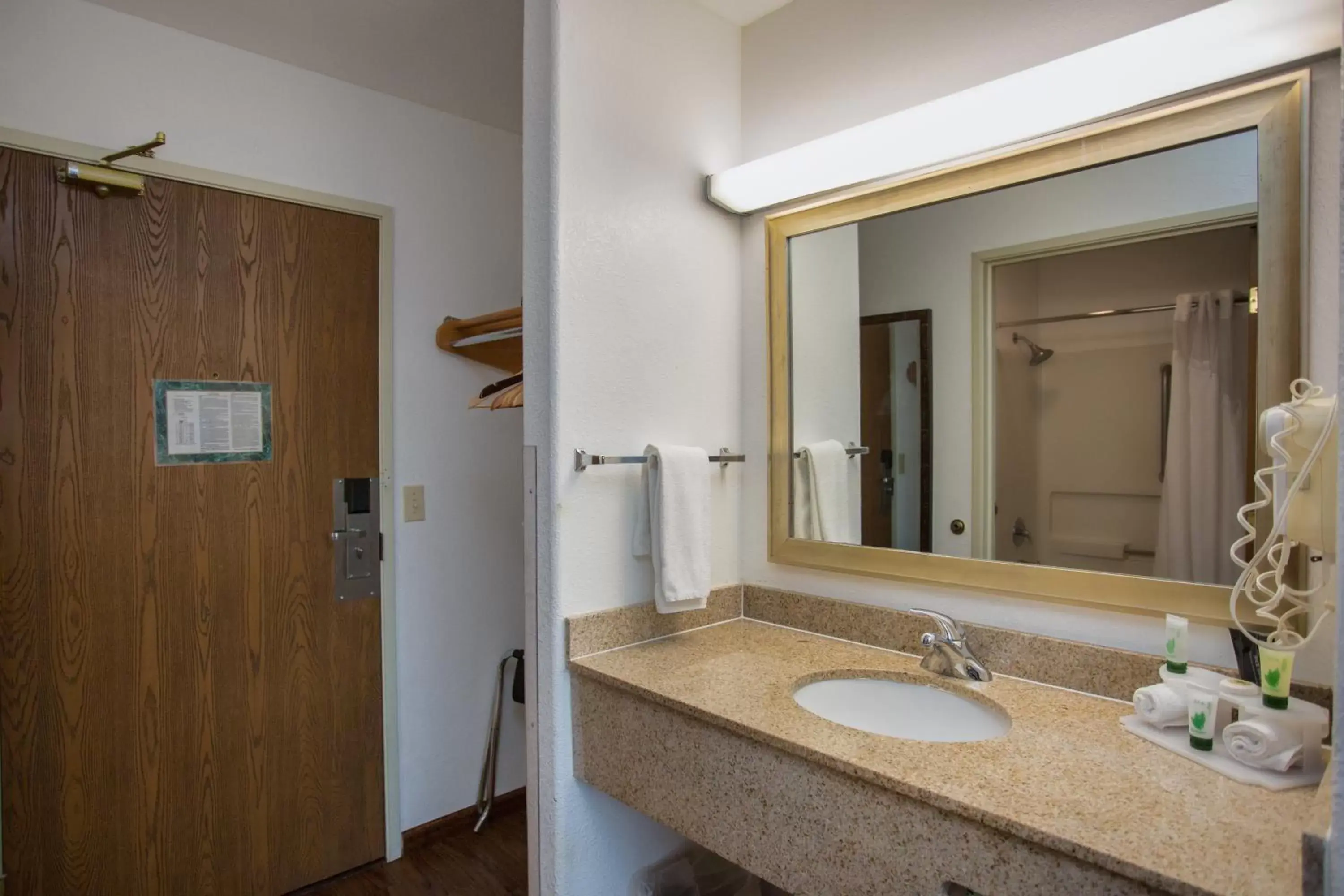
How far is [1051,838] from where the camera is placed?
77cm

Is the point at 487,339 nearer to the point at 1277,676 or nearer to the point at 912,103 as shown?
the point at 912,103

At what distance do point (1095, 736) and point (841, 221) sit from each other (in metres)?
1.11

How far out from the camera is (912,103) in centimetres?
145

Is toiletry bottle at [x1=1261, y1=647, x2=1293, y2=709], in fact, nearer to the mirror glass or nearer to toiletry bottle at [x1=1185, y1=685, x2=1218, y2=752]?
toiletry bottle at [x1=1185, y1=685, x2=1218, y2=752]

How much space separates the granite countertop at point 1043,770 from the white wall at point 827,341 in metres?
0.46

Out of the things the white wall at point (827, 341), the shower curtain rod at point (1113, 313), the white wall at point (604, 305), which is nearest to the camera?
the shower curtain rod at point (1113, 313)

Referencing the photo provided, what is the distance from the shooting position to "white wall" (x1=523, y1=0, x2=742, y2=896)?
4.52ft

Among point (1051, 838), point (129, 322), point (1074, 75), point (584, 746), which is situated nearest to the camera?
point (1051, 838)

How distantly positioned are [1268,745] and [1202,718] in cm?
7

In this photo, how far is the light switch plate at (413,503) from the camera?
2.15m

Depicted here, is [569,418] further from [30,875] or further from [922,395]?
[30,875]

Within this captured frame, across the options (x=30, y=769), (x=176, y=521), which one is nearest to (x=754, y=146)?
(x=176, y=521)

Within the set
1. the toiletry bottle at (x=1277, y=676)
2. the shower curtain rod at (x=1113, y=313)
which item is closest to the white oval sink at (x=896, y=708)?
the toiletry bottle at (x=1277, y=676)

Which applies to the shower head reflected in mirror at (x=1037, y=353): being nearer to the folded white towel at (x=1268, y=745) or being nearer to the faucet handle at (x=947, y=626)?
the faucet handle at (x=947, y=626)
